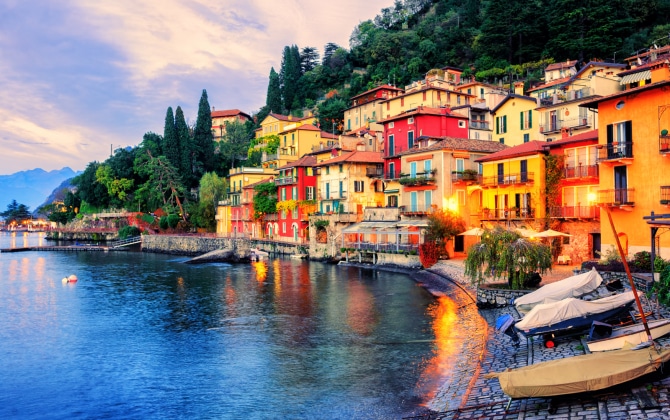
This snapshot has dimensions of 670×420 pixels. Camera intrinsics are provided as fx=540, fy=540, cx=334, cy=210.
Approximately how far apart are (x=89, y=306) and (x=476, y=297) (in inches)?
1045

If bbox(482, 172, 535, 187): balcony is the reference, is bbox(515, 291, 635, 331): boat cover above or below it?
below

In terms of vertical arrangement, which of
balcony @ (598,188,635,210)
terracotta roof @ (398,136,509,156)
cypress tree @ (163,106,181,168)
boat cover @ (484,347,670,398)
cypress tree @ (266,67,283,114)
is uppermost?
cypress tree @ (266,67,283,114)

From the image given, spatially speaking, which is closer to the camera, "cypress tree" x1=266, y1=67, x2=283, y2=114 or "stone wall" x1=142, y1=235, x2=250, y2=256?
"stone wall" x1=142, y1=235, x2=250, y2=256

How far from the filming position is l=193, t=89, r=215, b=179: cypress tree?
104 metres

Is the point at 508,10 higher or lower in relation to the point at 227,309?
higher

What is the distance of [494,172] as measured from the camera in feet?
152

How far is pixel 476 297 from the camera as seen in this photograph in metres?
30.9

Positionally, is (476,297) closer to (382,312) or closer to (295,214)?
(382,312)

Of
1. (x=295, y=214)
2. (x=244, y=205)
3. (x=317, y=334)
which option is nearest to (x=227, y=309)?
(x=317, y=334)

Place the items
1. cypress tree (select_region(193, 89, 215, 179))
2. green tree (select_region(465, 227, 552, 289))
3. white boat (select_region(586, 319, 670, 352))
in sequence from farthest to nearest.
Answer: cypress tree (select_region(193, 89, 215, 179)) → green tree (select_region(465, 227, 552, 289)) → white boat (select_region(586, 319, 670, 352))

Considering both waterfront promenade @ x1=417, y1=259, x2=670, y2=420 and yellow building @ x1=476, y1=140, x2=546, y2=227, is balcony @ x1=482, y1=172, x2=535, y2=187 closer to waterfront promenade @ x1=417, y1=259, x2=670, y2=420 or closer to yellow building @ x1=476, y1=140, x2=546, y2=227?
yellow building @ x1=476, y1=140, x2=546, y2=227

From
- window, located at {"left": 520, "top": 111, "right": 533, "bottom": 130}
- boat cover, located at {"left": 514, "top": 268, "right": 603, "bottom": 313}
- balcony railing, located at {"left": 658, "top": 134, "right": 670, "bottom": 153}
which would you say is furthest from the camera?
window, located at {"left": 520, "top": 111, "right": 533, "bottom": 130}

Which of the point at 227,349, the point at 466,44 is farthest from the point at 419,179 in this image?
the point at 466,44

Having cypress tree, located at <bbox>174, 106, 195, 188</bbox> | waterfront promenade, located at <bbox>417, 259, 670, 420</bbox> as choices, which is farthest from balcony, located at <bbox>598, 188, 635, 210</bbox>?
cypress tree, located at <bbox>174, 106, 195, 188</bbox>
